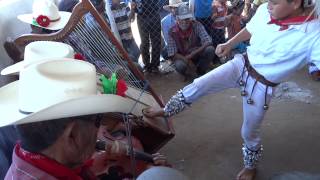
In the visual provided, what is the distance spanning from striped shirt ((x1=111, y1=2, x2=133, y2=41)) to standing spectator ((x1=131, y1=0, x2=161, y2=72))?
0.28 m

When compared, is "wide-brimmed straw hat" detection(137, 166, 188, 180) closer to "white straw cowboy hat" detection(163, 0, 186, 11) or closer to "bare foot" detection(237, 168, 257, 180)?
"bare foot" detection(237, 168, 257, 180)

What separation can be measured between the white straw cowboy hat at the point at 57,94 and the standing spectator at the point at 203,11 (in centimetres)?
437

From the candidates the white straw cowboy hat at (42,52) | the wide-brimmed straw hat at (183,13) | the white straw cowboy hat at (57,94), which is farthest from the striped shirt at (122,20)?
the white straw cowboy hat at (57,94)

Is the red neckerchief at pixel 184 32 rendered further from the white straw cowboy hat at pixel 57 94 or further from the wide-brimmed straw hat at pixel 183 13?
the white straw cowboy hat at pixel 57 94

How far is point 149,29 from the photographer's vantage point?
18.0 ft

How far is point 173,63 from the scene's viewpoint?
564 cm

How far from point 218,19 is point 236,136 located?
2508 mm

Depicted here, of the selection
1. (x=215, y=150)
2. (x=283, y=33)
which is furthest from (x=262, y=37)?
(x=215, y=150)

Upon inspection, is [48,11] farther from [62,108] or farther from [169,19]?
[62,108]

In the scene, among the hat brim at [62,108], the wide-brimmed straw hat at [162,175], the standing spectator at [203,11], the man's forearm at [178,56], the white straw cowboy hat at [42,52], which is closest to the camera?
the wide-brimmed straw hat at [162,175]

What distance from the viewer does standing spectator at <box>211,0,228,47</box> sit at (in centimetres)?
585

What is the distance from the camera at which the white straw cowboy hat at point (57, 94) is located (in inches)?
55.1

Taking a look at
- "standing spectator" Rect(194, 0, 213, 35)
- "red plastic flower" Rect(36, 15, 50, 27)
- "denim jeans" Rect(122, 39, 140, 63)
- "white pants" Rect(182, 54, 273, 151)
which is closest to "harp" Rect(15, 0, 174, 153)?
"white pants" Rect(182, 54, 273, 151)

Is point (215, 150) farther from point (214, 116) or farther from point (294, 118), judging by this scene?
point (294, 118)
